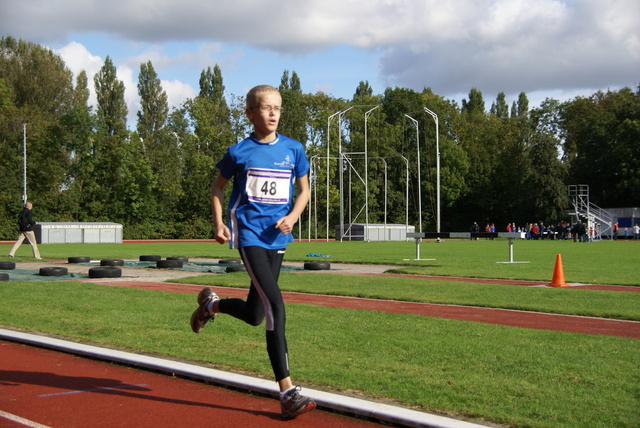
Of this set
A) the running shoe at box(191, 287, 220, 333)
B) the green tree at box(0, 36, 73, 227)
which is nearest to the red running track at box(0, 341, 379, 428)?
the running shoe at box(191, 287, 220, 333)

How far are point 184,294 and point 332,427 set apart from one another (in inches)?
350

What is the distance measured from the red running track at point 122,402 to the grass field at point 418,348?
612 mm

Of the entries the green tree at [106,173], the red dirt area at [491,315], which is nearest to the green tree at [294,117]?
the green tree at [106,173]

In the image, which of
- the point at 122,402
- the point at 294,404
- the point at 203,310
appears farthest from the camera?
the point at 203,310

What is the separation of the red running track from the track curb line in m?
0.07

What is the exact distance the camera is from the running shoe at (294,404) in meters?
4.98

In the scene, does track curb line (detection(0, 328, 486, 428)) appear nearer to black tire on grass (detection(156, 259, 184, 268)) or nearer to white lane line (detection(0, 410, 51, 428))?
white lane line (detection(0, 410, 51, 428))

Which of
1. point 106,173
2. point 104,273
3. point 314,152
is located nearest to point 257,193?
point 104,273

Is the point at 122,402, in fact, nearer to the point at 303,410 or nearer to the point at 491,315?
the point at 303,410

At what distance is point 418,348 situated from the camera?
7.55 meters

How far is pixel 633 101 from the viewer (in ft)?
281

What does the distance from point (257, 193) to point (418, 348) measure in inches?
121

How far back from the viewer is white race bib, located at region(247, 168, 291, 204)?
5.29 meters

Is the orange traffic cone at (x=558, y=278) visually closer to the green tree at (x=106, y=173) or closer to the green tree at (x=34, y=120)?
the green tree at (x=34, y=120)
